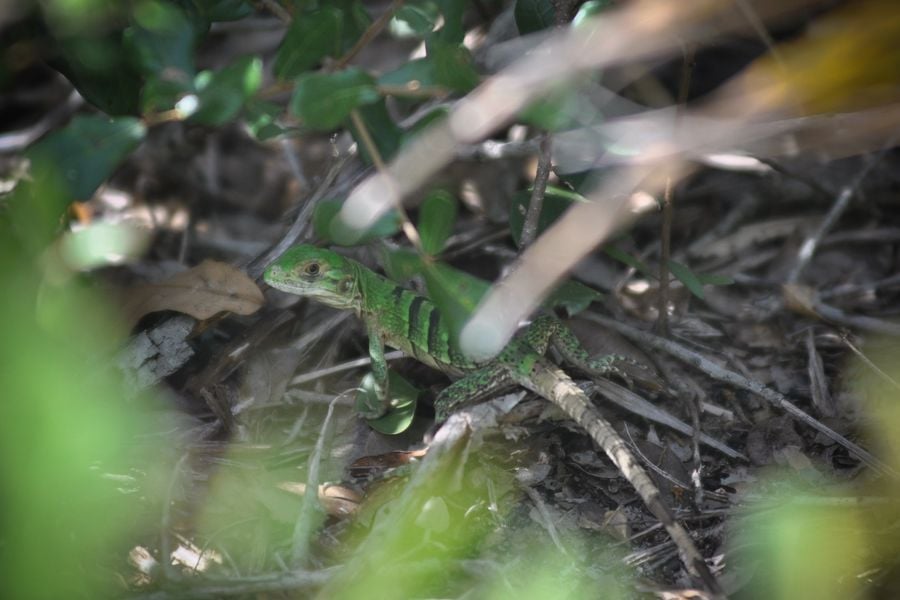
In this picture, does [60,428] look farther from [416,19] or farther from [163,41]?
[416,19]

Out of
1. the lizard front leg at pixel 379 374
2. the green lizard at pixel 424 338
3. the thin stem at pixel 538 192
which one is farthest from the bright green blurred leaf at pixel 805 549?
the lizard front leg at pixel 379 374

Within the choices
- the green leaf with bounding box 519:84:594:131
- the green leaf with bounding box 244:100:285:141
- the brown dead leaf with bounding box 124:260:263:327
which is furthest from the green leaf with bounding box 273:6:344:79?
the brown dead leaf with bounding box 124:260:263:327

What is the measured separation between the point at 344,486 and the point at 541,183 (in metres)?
1.41

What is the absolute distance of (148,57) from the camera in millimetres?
2680

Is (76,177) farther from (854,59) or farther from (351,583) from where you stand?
(854,59)

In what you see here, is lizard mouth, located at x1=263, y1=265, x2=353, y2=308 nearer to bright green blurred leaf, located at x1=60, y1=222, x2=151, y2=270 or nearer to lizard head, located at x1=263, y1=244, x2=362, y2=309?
lizard head, located at x1=263, y1=244, x2=362, y2=309

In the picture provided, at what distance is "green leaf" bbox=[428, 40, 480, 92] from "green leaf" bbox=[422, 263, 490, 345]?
64cm

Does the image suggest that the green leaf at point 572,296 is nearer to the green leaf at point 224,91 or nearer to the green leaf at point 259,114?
the green leaf at point 259,114

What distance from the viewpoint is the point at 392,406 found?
3588mm

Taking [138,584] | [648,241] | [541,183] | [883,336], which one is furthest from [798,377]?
[138,584]

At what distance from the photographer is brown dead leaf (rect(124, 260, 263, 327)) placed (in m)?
3.59

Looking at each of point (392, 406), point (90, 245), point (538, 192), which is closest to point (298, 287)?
point (392, 406)

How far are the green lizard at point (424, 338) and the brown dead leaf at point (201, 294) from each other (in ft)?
0.40

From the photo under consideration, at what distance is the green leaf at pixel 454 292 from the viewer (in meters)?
2.98
